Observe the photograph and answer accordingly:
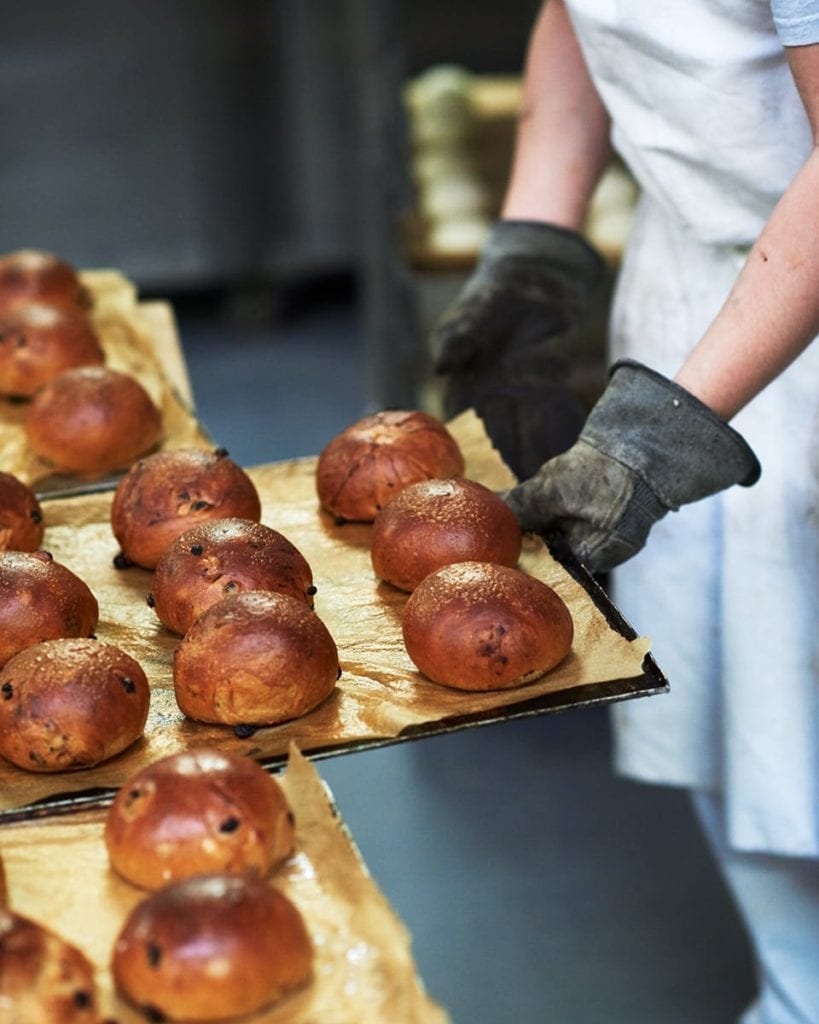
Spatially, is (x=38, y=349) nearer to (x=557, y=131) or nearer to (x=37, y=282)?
(x=37, y=282)

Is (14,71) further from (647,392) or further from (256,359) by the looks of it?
(647,392)

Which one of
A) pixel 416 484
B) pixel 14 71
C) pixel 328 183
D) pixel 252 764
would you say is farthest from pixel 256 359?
pixel 252 764

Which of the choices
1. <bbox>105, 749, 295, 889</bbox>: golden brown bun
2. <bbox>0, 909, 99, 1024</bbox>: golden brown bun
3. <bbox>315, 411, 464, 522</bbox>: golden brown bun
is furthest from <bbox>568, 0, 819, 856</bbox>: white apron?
<bbox>0, 909, 99, 1024</bbox>: golden brown bun

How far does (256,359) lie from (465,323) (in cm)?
416

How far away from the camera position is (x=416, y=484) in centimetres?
193

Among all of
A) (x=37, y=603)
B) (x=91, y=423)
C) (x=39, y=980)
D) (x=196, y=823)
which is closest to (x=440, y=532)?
(x=37, y=603)

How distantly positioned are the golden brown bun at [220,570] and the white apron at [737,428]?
0.89m

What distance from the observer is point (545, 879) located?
327cm

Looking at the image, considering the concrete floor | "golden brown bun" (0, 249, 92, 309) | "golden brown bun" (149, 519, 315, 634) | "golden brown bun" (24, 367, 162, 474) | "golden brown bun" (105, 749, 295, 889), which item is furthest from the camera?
the concrete floor

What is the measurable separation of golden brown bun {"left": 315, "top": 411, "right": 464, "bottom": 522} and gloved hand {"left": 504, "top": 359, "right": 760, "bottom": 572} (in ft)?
0.82

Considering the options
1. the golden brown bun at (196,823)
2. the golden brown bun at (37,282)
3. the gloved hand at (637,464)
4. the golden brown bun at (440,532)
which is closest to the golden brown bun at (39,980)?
the golden brown bun at (196,823)

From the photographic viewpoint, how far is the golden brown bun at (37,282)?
279 centimetres

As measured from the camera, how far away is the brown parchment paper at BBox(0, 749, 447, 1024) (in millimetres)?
1136

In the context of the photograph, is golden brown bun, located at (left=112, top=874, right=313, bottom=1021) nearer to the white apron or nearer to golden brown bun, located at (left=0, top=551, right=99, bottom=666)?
golden brown bun, located at (left=0, top=551, right=99, bottom=666)
